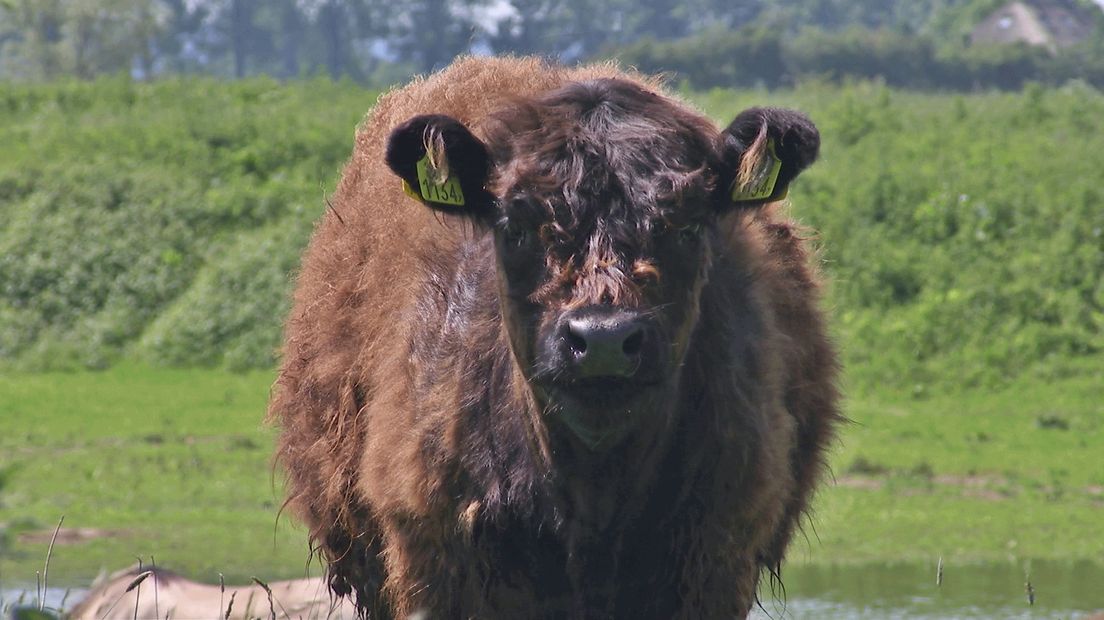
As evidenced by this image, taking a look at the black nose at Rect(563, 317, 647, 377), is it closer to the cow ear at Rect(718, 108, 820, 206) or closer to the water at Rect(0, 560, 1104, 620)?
the cow ear at Rect(718, 108, 820, 206)

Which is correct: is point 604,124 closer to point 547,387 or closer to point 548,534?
point 547,387

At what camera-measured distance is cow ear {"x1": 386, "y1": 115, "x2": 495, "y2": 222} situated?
4.91 metres

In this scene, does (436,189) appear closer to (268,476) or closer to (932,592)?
(932,592)

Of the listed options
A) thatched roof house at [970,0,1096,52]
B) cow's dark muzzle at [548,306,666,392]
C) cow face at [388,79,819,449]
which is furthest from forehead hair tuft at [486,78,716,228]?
thatched roof house at [970,0,1096,52]

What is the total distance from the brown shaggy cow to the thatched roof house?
2627 inches

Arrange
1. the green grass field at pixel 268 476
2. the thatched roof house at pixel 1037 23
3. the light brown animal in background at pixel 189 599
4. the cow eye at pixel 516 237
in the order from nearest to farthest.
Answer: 1. the cow eye at pixel 516 237
2. the light brown animal in background at pixel 189 599
3. the green grass field at pixel 268 476
4. the thatched roof house at pixel 1037 23

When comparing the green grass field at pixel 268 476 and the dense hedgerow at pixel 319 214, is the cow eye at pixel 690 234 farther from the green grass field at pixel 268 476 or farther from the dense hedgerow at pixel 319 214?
the dense hedgerow at pixel 319 214

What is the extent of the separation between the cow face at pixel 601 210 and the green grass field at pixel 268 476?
5.55 m

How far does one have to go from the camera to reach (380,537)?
591cm

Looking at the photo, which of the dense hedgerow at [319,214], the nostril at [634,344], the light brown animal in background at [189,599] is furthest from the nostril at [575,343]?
the dense hedgerow at [319,214]

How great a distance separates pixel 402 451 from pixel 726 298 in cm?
116

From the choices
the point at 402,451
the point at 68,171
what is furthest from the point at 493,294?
the point at 68,171

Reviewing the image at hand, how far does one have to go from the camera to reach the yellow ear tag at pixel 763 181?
4.99 m

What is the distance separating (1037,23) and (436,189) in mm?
70035
